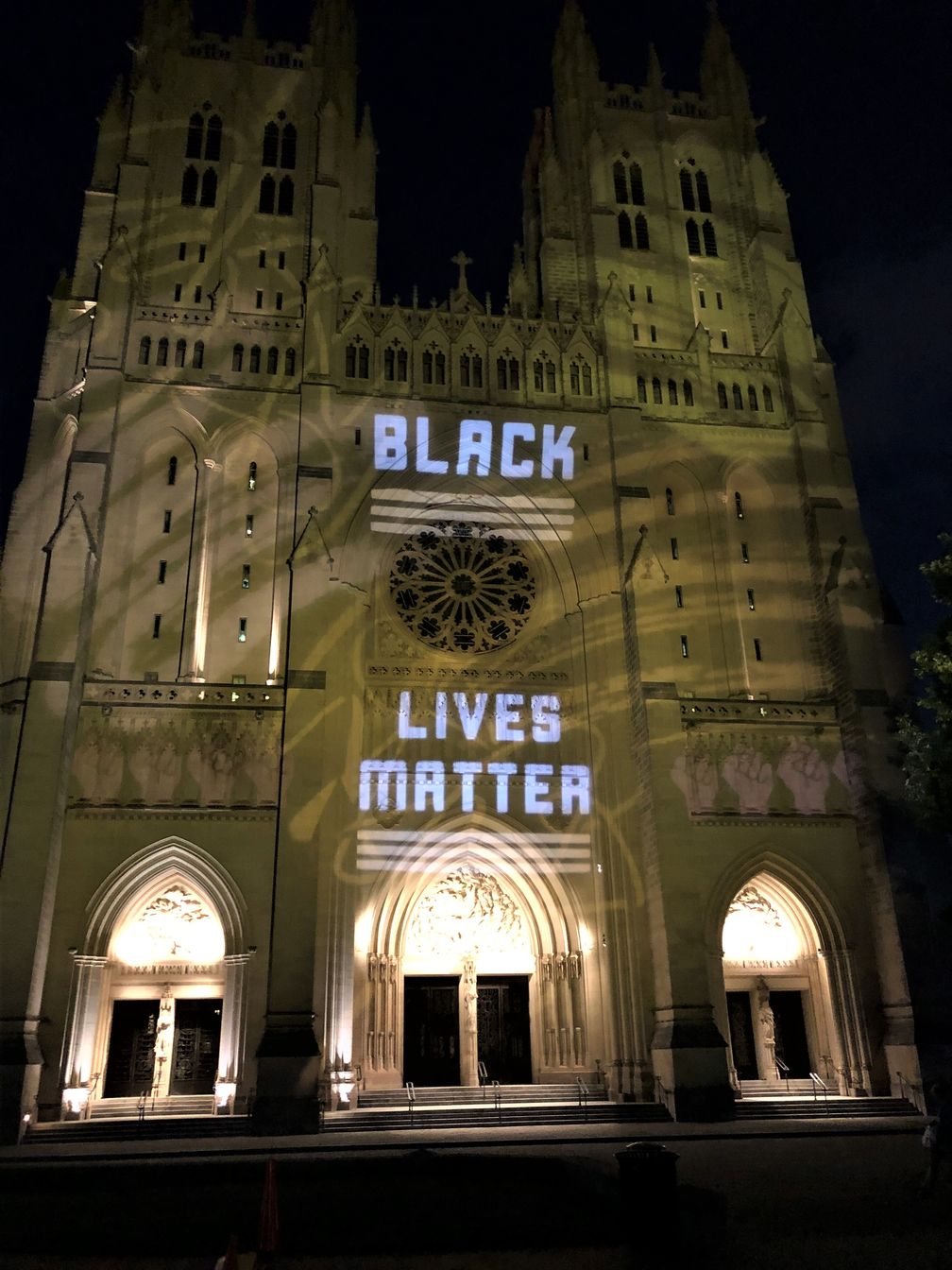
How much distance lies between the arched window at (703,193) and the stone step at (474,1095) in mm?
25936

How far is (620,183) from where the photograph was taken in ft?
101

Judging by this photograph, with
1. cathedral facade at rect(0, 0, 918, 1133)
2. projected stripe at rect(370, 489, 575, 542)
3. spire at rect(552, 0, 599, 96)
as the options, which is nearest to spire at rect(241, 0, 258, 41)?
cathedral facade at rect(0, 0, 918, 1133)

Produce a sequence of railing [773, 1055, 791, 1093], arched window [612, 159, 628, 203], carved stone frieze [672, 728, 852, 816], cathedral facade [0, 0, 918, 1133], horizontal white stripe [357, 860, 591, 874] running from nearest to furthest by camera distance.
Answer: cathedral facade [0, 0, 918, 1133] → railing [773, 1055, 791, 1093] → horizontal white stripe [357, 860, 591, 874] → carved stone frieze [672, 728, 852, 816] → arched window [612, 159, 628, 203]

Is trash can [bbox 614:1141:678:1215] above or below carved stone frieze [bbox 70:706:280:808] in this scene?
below

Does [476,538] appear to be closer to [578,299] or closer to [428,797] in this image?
[428,797]

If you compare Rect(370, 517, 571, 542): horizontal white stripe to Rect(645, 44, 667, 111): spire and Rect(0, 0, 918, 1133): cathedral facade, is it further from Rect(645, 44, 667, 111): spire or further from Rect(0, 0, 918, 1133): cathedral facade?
Rect(645, 44, 667, 111): spire

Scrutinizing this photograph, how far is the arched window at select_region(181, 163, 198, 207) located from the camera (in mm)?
28062

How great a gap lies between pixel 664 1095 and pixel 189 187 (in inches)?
1052

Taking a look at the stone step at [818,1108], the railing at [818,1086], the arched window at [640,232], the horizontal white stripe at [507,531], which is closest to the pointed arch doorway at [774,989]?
the railing at [818,1086]

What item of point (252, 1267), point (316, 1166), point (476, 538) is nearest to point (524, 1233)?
point (252, 1267)

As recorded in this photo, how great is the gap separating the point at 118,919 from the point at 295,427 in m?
12.1

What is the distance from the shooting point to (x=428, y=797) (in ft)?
72.4

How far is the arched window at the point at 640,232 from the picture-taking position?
98.5 ft

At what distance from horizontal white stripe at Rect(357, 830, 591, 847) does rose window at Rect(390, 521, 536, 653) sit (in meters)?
4.44
